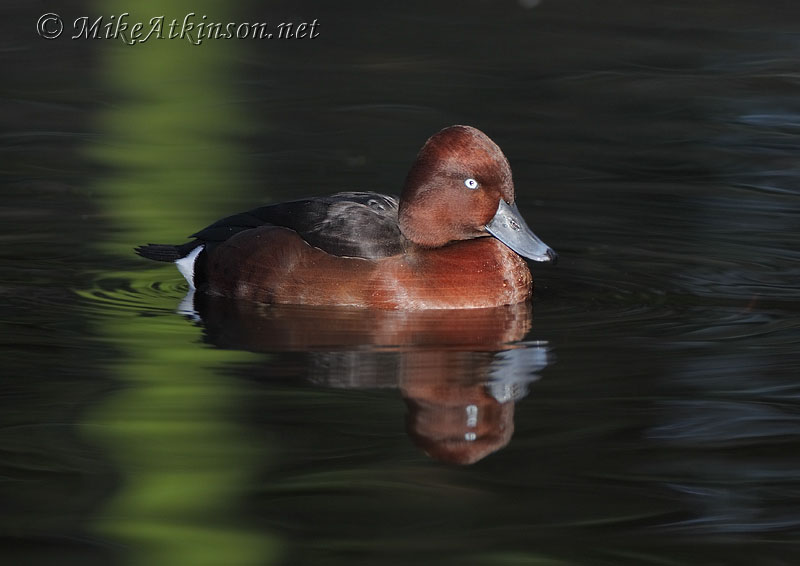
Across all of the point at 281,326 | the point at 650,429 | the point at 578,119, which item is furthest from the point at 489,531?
the point at 578,119

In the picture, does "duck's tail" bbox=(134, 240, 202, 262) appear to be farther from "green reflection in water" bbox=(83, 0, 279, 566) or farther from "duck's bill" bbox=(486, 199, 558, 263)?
"duck's bill" bbox=(486, 199, 558, 263)

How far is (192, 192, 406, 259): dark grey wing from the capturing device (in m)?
7.23

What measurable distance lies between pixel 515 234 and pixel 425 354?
1.23 meters

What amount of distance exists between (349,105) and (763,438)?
22.9ft

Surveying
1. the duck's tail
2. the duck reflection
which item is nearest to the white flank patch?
the duck's tail

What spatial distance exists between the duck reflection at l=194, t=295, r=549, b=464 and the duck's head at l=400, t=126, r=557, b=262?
1.25 feet

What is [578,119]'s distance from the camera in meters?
11.4

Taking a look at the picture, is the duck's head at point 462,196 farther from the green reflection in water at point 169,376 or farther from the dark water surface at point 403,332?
the green reflection in water at point 169,376

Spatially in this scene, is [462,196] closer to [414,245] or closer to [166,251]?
[414,245]

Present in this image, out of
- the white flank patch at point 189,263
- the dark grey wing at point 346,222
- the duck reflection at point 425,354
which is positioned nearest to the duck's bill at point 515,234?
the duck reflection at point 425,354

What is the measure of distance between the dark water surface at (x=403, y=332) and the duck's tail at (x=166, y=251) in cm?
14

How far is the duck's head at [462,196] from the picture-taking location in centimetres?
730

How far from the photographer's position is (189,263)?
305 inches

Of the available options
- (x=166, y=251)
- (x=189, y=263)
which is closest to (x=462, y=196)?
(x=189, y=263)
